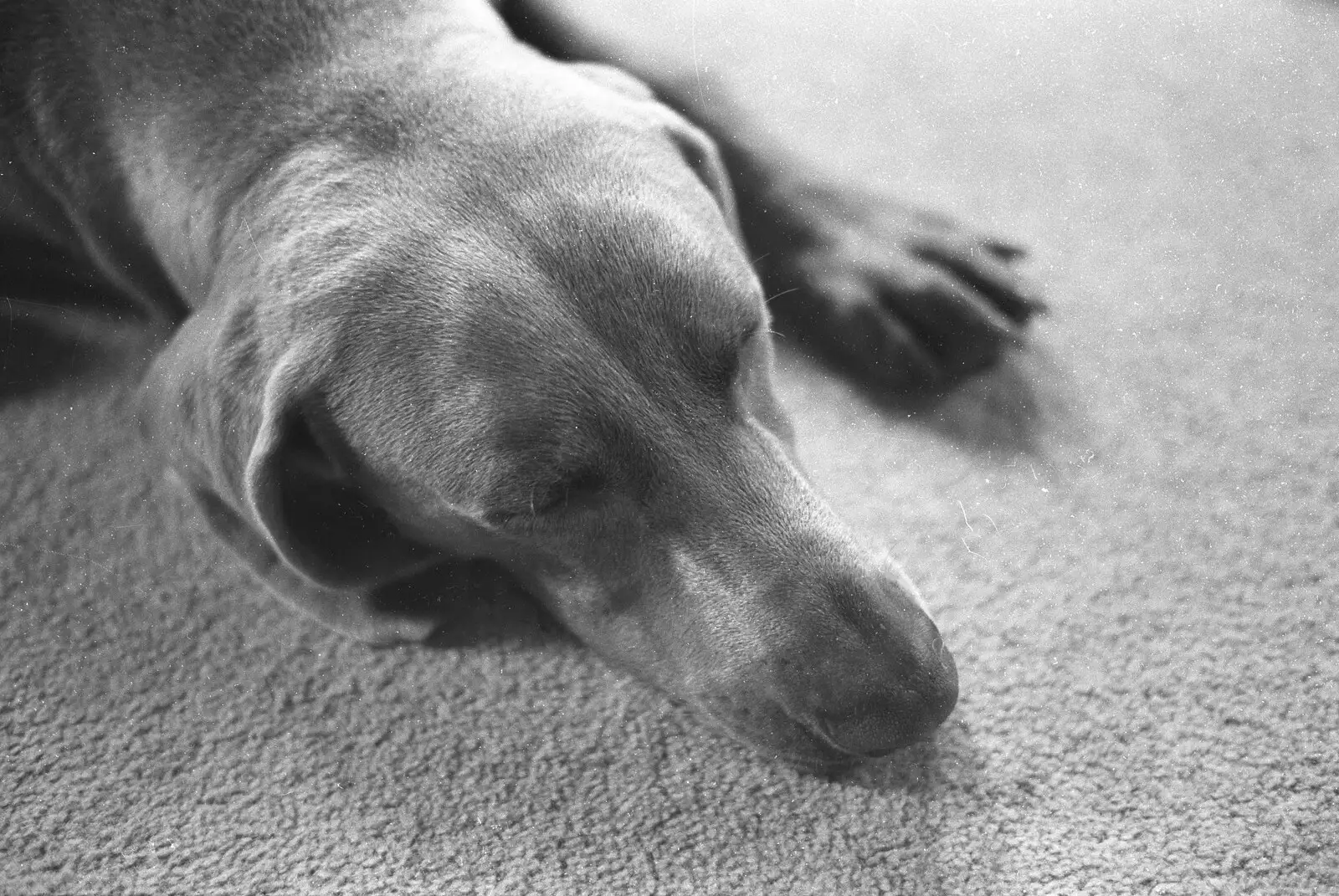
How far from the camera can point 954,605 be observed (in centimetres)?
104

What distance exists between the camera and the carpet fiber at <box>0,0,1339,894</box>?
854 millimetres

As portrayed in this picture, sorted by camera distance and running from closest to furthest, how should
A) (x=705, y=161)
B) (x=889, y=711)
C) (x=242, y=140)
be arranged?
(x=889, y=711), (x=242, y=140), (x=705, y=161)

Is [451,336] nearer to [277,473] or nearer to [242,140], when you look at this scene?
[277,473]

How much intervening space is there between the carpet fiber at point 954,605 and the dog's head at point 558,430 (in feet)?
0.20

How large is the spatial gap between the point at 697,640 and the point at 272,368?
445 millimetres

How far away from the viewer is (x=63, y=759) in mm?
883

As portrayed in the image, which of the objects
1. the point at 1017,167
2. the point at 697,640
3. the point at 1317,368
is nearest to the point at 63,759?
the point at 697,640

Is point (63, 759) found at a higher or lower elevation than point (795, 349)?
lower

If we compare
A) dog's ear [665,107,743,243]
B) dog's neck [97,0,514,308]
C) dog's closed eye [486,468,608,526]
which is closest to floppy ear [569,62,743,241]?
dog's ear [665,107,743,243]

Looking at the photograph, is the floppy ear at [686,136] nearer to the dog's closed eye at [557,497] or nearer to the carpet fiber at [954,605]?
the carpet fiber at [954,605]

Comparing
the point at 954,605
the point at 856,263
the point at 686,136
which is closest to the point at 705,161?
the point at 686,136

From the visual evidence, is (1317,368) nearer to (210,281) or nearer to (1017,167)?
(1017,167)

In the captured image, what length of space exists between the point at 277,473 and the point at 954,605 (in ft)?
2.07

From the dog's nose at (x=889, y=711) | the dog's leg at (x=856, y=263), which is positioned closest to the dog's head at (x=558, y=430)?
the dog's nose at (x=889, y=711)
